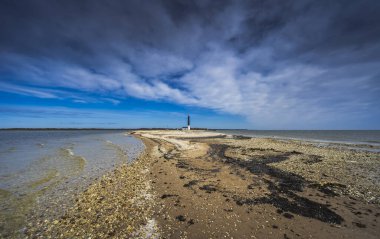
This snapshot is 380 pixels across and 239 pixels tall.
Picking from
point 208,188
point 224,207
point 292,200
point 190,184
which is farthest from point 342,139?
point 224,207

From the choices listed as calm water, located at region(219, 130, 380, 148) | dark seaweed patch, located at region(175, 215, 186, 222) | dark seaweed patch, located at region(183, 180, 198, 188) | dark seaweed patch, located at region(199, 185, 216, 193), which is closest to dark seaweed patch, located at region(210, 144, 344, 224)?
dark seaweed patch, located at region(199, 185, 216, 193)

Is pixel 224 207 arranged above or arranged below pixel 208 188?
below

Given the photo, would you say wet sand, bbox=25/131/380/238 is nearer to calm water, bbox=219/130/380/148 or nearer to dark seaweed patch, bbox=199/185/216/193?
dark seaweed patch, bbox=199/185/216/193

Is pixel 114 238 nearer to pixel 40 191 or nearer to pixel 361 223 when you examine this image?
pixel 40 191

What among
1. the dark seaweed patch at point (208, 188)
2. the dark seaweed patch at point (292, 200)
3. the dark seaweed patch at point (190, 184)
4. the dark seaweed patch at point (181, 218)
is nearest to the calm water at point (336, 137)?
the dark seaweed patch at point (292, 200)

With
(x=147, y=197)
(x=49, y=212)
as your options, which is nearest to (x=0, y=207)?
(x=49, y=212)

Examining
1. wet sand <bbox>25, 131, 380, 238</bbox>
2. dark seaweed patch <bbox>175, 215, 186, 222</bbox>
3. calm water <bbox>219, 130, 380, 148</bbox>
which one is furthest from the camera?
calm water <bbox>219, 130, 380, 148</bbox>

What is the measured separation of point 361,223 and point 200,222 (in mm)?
5720

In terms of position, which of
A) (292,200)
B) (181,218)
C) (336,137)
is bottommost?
(181,218)

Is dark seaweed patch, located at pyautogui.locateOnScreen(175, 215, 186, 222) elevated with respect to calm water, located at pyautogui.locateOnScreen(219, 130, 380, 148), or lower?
lower

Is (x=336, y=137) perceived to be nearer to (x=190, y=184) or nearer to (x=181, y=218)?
(x=190, y=184)

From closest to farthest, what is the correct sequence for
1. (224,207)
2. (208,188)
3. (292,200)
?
(224,207) → (292,200) → (208,188)

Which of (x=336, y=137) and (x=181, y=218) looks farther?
(x=336, y=137)

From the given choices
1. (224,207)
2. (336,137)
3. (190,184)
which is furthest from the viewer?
(336,137)
